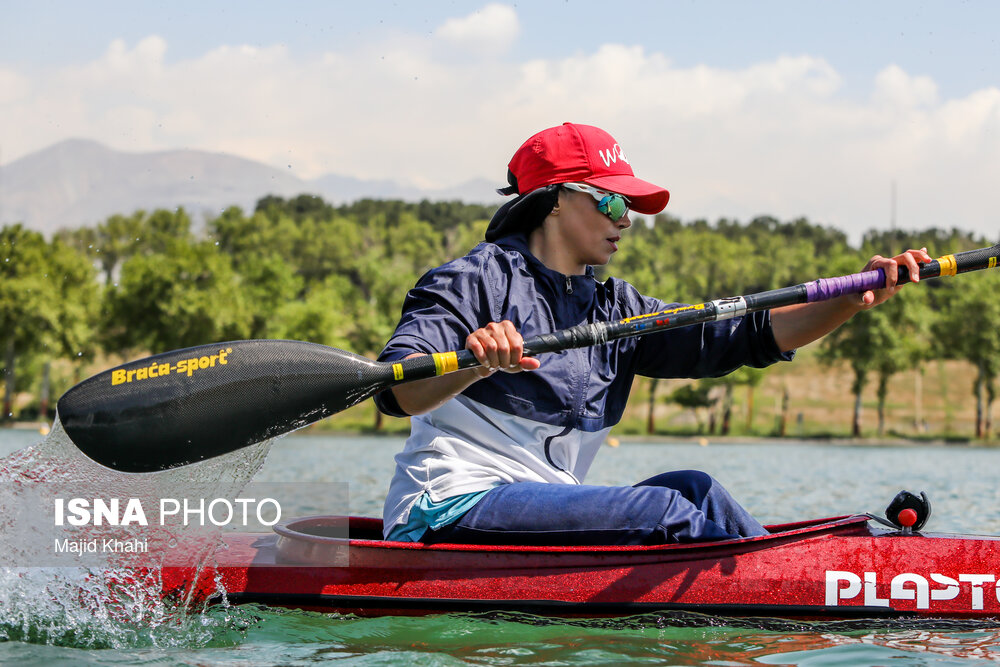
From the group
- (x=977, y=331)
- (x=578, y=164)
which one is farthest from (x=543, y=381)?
(x=977, y=331)

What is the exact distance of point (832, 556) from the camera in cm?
421

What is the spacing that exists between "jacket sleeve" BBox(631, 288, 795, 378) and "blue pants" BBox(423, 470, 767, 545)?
0.71m

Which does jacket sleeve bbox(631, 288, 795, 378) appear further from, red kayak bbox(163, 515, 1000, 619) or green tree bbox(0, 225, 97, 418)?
green tree bbox(0, 225, 97, 418)

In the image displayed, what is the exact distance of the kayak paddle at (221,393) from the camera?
4.09 metres

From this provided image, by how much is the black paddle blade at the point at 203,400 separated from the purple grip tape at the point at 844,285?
6.56 ft

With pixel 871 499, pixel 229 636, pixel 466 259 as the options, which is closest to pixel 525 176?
pixel 466 259

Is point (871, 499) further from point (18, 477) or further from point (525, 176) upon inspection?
point (18, 477)

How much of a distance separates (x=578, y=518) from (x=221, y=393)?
5.21ft

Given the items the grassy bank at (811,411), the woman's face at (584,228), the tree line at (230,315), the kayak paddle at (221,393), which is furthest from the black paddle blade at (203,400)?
the grassy bank at (811,411)

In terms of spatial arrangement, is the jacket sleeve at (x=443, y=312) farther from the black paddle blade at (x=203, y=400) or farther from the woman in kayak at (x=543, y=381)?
the black paddle blade at (x=203, y=400)

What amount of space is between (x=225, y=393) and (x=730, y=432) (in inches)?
2247

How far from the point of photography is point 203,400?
4.14 metres

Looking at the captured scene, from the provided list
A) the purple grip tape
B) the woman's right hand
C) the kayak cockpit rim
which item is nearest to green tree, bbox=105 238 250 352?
the kayak cockpit rim

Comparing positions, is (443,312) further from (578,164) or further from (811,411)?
(811,411)
